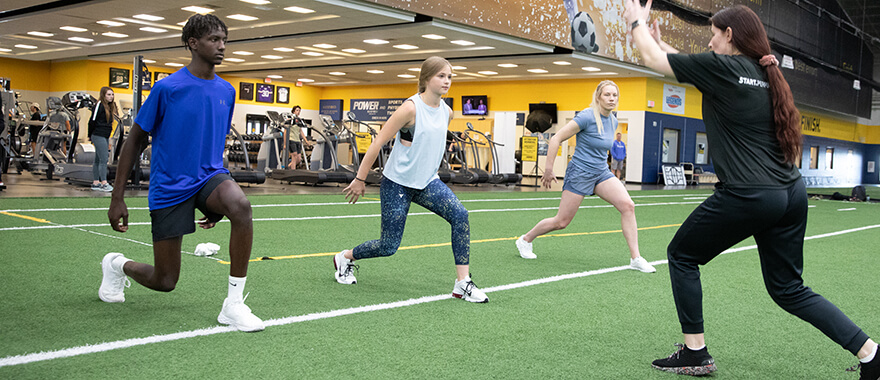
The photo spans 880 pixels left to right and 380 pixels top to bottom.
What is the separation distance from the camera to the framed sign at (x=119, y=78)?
25344 mm

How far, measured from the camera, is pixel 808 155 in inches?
1399

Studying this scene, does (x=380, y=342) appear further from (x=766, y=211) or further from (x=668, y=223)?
(x=668, y=223)

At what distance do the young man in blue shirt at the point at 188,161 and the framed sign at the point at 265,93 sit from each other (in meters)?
27.3

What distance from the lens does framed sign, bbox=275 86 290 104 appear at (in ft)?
99.7

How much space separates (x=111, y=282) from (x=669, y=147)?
24.5 meters

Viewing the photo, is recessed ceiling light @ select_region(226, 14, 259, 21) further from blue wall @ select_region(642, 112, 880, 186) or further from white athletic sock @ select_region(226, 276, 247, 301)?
blue wall @ select_region(642, 112, 880, 186)

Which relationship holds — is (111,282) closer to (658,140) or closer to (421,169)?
(421,169)

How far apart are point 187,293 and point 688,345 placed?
109 inches

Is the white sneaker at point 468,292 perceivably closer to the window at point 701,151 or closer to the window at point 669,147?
the window at point 669,147

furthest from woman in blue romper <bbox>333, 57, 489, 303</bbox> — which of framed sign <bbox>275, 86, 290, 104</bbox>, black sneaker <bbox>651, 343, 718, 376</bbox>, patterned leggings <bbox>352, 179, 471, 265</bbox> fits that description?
framed sign <bbox>275, 86, 290, 104</bbox>

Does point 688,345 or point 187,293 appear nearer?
point 688,345

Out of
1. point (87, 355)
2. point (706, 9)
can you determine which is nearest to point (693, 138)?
point (706, 9)


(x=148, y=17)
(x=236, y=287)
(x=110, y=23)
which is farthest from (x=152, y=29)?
(x=236, y=287)

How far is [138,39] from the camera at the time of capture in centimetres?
1950
